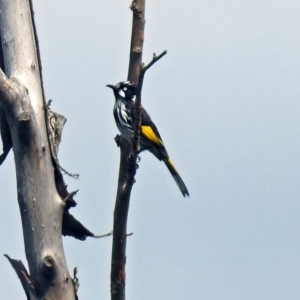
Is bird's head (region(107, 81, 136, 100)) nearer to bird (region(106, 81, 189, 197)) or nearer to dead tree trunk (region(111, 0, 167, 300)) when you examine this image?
bird (region(106, 81, 189, 197))

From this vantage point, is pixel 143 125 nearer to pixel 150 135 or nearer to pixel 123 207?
pixel 150 135

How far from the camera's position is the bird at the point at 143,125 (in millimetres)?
8422

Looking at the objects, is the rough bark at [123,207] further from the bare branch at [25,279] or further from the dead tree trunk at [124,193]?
the bare branch at [25,279]

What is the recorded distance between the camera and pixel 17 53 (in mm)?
5527

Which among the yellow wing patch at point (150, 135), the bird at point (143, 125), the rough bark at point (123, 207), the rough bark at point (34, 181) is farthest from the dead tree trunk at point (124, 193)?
the yellow wing patch at point (150, 135)

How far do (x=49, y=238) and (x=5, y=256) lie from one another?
31 centimetres

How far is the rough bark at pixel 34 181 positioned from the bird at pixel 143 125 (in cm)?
286

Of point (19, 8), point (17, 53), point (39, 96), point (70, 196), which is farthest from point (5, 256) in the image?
point (19, 8)

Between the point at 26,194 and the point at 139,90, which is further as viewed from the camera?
the point at 26,194

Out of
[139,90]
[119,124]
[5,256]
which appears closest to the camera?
[139,90]

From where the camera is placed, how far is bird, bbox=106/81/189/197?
8.42 meters

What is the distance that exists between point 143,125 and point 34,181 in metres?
3.42

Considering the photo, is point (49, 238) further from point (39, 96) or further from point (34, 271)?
point (39, 96)

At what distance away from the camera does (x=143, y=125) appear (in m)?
8.41
